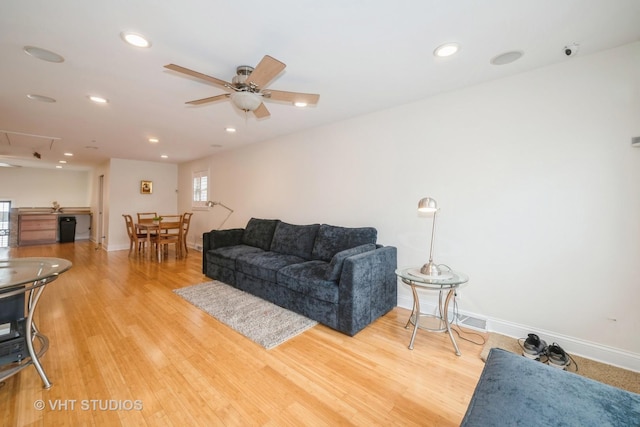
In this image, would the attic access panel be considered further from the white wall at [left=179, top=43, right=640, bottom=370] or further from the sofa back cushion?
the white wall at [left=179, top=43, right=640, bottom=370]

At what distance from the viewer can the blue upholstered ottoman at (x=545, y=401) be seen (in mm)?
787

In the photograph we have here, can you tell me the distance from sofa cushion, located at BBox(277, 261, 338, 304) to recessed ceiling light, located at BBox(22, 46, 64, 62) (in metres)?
2.75

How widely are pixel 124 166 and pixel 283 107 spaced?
584 cm

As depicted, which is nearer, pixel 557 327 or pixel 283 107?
pixel 557 327

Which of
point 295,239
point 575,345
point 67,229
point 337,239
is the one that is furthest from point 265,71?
point 67,229

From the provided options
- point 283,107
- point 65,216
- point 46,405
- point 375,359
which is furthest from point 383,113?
point 65,216

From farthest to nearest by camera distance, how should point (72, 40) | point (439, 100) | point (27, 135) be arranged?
point (27, 135) → point (439, 100) → point (72, 40)

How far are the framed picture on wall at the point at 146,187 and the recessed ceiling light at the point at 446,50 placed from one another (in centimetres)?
762

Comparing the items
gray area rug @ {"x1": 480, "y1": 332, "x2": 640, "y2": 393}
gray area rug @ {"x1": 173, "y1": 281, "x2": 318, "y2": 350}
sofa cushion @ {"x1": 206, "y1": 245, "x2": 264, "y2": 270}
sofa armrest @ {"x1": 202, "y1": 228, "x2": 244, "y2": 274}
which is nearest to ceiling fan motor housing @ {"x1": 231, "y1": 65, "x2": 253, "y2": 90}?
gray area rug @ {"x1": 173, "y1": 281, "x2": 318, "y2": 350}

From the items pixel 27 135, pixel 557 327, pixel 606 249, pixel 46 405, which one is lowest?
pixel 46 405

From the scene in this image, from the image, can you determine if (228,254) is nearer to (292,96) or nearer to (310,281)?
(310,281)

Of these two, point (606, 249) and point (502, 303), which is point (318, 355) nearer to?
point (502, 303)

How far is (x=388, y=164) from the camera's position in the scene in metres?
3.21

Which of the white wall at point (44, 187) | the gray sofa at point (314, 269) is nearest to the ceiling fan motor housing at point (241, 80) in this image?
the gray sofa at point (314, 269)
